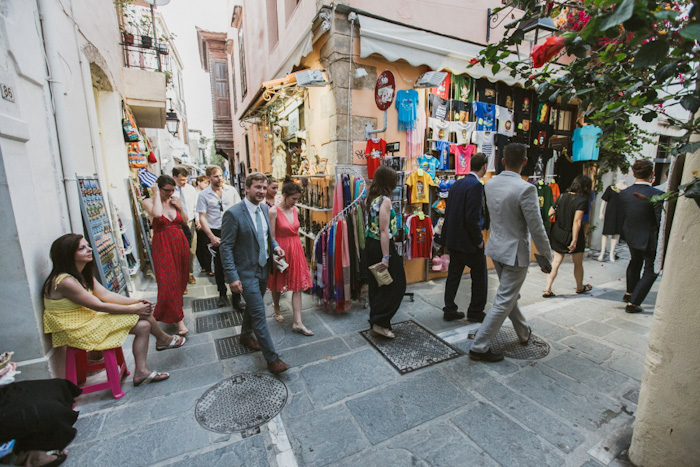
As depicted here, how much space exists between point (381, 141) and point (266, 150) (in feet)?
23.4

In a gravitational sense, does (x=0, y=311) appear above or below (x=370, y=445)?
above

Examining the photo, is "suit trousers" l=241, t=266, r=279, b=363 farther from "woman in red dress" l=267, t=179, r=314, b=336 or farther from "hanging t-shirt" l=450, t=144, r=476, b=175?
"hanging t-shirt" l=450, t=144, r=476, b=175

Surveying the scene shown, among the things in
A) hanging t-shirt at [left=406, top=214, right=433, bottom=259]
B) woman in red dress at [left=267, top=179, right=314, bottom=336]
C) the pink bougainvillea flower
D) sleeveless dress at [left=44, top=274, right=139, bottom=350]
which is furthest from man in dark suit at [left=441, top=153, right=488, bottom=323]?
sleeveless dress at [left=44, top=274, right=139, bottom=350]

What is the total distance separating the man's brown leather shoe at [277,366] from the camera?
3.11 m

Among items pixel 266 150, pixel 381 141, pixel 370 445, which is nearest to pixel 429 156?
pixel 381 141

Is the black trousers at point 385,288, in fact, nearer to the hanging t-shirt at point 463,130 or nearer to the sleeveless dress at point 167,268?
the sleeveless dress at point 167,268

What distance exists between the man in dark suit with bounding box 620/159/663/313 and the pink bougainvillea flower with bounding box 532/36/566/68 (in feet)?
12.5

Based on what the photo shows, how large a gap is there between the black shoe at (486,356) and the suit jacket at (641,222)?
120 inches

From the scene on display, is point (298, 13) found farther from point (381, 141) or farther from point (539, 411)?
point (539, 411)

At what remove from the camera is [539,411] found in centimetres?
262

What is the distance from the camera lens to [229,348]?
3670mm

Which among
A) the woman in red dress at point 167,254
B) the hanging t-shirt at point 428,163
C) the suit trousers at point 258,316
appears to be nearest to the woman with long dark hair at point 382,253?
the suit trousers at point 258,316

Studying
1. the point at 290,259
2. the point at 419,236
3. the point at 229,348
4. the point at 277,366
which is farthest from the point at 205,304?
the point at 419,236

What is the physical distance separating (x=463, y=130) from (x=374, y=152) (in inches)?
81.1
